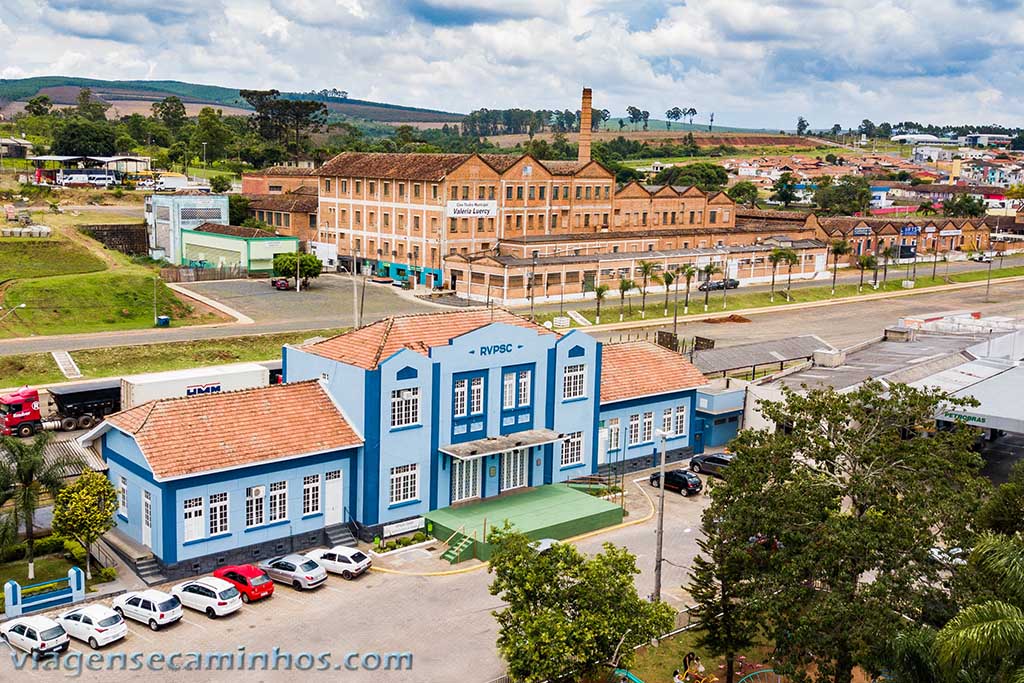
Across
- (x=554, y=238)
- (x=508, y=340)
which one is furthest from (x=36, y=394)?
(x=554, y=238)

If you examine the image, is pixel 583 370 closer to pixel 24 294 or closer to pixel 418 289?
pixel 24 294

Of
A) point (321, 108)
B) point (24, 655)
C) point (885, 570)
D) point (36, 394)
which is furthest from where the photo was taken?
point (321, 108)

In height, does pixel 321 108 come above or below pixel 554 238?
above

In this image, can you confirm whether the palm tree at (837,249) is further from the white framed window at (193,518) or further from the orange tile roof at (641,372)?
the white framed window at (193,518)

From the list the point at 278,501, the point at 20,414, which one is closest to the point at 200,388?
the point at 20,414

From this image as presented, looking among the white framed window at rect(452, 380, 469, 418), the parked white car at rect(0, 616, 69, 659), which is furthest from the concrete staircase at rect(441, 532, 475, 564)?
the parked white car at rect(0, 616, 69, 659)

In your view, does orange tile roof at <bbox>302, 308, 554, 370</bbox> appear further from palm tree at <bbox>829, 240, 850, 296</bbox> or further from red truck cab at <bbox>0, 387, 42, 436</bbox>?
palm tree at <bbox>829, 240, 850, 296</bbox>
